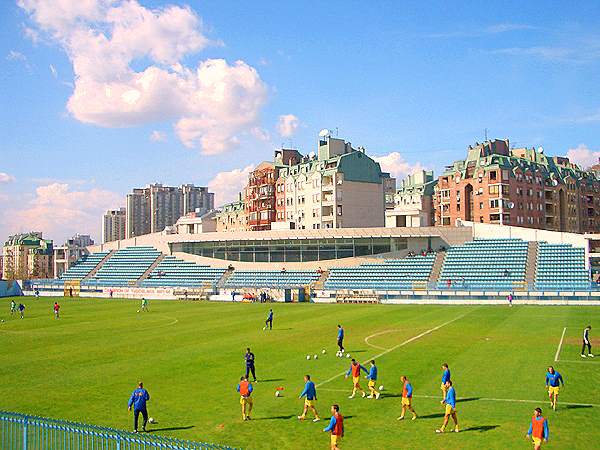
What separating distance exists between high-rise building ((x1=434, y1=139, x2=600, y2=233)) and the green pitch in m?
65.9

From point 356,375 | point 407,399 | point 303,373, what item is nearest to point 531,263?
point 303,373

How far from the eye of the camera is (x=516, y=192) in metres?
119

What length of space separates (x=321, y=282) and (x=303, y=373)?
5815 cm

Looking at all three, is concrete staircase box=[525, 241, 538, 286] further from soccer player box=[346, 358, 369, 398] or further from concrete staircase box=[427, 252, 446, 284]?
soccer player box=[346, 358, 369, 398]

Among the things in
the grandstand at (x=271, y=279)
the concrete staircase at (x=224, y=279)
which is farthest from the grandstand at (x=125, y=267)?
the grandstand at (x=271, y=279)

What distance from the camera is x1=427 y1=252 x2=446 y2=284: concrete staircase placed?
80.7 meters

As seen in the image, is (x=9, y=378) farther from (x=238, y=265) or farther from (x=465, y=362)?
(x=238, y=265)

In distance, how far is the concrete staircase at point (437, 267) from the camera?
265ft

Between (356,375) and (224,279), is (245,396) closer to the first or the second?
(356,375)

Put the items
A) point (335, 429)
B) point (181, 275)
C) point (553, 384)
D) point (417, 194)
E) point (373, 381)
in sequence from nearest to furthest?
point (335, 429), point (553, 384), point (373, 381), point (181, 275), point (417, 194)

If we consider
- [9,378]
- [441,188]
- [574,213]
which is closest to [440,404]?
[9,378]

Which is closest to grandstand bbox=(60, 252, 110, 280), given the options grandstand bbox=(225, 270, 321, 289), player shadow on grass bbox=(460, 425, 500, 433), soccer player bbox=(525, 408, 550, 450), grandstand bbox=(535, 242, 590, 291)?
Result: grandstand bbox=(225, 270, 321, 289)

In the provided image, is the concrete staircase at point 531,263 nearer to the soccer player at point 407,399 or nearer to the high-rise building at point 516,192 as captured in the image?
the high-rise building at point 516,192

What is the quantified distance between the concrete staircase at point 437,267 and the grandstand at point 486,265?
65 centimetres
